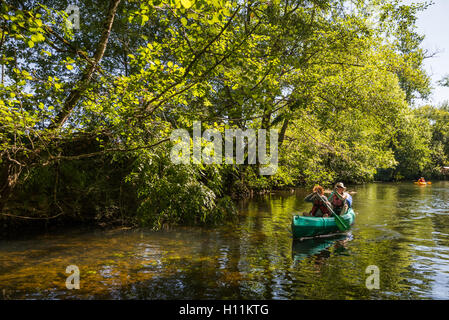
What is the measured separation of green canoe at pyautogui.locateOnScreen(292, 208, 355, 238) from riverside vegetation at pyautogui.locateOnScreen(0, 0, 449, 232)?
9.37ft

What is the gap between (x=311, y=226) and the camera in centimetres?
945

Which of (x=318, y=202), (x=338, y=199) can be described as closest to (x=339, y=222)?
(x=318, y=202)

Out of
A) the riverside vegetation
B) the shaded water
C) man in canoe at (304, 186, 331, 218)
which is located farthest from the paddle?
the riverside vegetation

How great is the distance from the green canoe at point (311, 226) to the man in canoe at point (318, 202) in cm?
47

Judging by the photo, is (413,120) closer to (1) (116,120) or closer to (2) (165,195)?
(2) (165,195)

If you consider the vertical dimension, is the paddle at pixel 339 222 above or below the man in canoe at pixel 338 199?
below

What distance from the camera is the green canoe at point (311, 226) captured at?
9273 millimetres

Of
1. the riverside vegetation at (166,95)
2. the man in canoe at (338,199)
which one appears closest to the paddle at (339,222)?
the man in canoe at (338,199)

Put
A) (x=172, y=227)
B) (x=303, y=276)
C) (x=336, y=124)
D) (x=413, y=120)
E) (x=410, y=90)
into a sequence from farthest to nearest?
(x=410, y=90) → (x=413, y=120) → (x=336, y=124) → (x=172, y=227) → (x=303, y=276)

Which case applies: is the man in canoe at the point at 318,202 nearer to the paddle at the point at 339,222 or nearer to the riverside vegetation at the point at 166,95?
the paddle at the point at 339,222

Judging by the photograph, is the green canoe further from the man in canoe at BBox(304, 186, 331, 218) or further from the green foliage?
the green foliage
